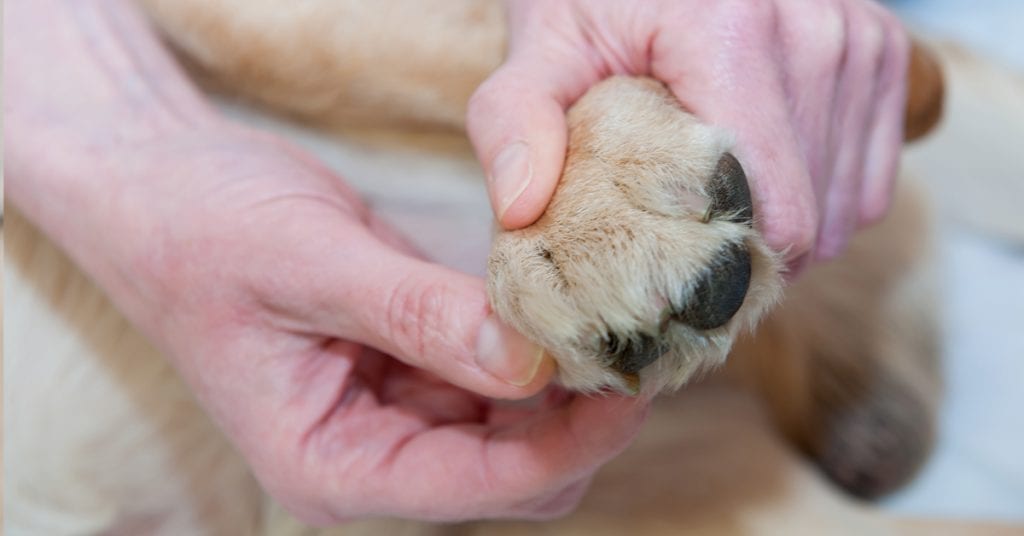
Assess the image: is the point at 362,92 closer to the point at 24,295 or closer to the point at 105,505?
the point at 24,295

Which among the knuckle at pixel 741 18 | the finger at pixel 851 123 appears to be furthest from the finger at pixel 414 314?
the finger at pixel 851 123

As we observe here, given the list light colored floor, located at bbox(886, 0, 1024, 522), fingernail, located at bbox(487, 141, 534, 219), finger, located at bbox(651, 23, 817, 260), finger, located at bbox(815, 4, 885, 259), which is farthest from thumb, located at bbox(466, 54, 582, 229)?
light colored floor, located at bbox(886, 0, 1024, 522)

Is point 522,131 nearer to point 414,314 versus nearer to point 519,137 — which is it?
point 519,137

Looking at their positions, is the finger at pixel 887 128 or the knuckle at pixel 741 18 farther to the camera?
the finger at pixel 887 128

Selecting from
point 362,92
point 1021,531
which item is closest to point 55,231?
point 362,92

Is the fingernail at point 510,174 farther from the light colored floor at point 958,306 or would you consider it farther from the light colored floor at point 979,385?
the light colored floor at point 979,385

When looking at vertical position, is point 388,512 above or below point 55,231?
below

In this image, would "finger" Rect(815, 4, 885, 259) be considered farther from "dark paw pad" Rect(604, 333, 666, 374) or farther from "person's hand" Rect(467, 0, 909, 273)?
"dark paw pad" Rect(604, 333, 666, 374)
